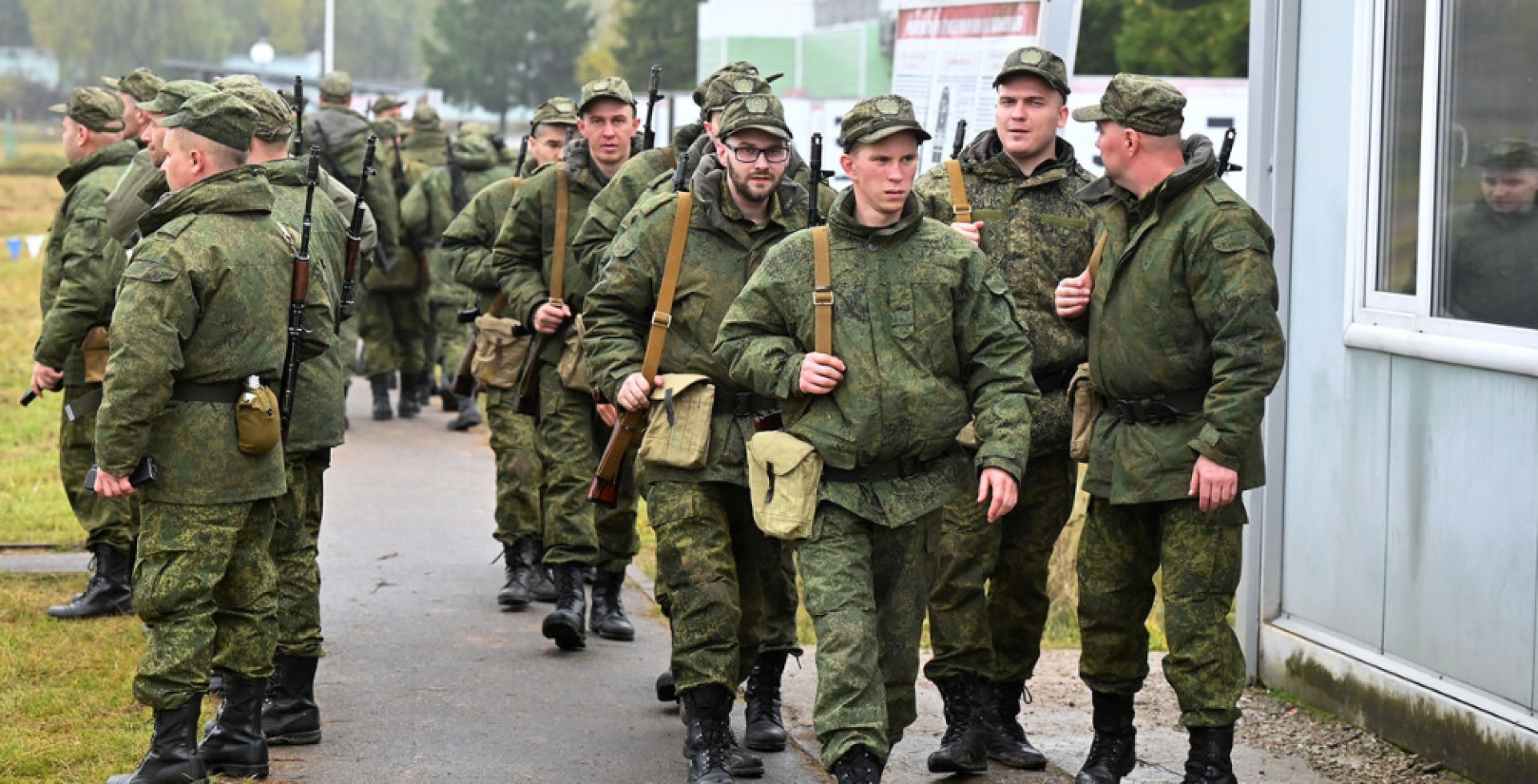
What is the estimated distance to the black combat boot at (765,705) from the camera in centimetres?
681

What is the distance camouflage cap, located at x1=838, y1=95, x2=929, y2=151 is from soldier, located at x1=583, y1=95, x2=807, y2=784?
682mm

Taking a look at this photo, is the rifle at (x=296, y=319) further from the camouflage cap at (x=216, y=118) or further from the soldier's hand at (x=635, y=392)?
the soldier's hand at (x=635, y=392)

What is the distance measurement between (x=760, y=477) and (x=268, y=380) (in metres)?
1.63

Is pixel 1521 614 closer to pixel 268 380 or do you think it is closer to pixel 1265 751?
pixel 1265 751

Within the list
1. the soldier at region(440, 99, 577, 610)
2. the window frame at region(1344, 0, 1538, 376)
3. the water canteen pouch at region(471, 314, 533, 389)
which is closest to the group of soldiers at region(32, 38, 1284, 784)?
the window frame at region(1344, 0, 1538, 376)

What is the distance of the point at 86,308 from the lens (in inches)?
309

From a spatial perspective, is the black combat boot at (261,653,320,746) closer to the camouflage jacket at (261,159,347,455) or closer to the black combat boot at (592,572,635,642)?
the camouflage jacket at (261,159,347,455)

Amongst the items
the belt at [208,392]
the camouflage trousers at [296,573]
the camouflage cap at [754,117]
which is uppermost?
the camouflage cap at [754,117]

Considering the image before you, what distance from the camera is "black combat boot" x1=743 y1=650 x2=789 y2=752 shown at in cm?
681

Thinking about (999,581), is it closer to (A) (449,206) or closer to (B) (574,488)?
(B) (574,488)

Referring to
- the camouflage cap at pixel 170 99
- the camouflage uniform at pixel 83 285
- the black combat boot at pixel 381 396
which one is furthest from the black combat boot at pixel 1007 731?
the black combat boot at pixel 381 396

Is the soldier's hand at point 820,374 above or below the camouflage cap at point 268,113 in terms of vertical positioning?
below

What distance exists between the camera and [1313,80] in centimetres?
735

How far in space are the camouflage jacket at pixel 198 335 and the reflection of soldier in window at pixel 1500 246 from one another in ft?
12.4
